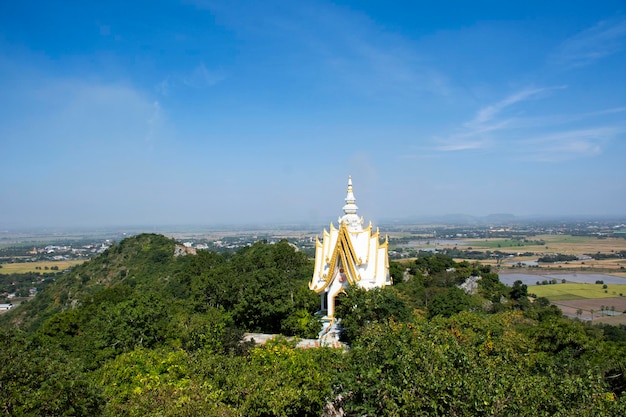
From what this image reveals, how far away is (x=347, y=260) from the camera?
24750mm

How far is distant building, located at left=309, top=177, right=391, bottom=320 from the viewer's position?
24688mm

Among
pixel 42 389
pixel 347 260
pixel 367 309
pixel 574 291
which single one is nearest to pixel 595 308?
pixel 574 291

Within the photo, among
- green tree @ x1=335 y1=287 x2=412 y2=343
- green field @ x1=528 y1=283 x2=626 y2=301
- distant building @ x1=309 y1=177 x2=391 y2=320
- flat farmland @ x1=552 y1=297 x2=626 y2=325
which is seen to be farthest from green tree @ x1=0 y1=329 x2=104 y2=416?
green field @ x1=528 y1=283 x2=626 y2=301

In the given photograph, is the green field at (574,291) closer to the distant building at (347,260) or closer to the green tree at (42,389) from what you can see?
the distant building at (347,260)

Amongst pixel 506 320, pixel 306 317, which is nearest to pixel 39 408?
pixel 306 317

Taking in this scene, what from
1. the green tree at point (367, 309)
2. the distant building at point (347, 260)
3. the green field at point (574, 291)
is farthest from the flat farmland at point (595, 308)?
the green tree at point (367, 309)

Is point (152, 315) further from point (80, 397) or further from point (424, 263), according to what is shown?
point (424, 263)

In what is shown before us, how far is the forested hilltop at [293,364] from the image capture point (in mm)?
10297

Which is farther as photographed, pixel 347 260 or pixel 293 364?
pixel 347 260

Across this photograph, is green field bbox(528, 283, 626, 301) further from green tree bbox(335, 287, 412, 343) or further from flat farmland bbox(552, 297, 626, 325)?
green tree bbox(335, 287, 412, 343)

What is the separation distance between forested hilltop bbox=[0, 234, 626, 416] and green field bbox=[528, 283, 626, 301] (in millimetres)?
39323

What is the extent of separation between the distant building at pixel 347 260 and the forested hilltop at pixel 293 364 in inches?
42.9

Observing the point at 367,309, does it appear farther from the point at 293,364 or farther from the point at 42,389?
the point at 42,389

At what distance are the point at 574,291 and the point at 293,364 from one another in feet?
204
